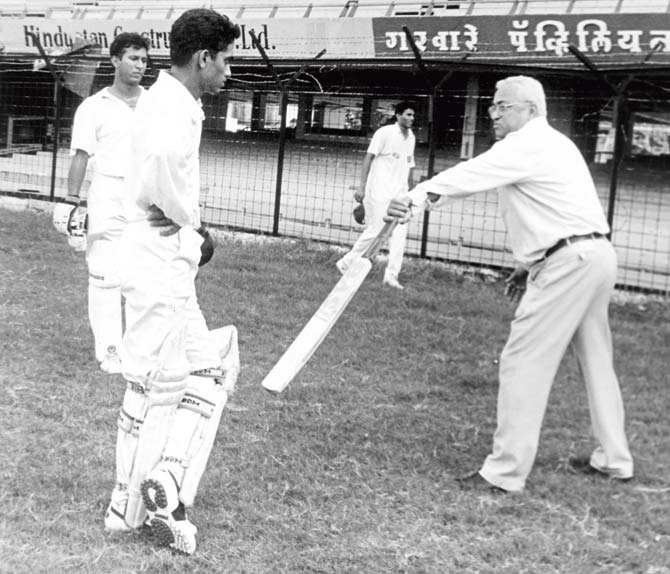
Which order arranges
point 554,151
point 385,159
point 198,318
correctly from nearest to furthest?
1. point 198,318
2. point 554,151
3. point 385,159

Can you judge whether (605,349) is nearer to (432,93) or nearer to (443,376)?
(443,376)

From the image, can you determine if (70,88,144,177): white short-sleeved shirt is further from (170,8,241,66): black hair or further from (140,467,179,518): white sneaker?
(140,467,179,518): white sneaker

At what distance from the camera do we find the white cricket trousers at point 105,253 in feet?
22.1

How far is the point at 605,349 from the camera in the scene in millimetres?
5430

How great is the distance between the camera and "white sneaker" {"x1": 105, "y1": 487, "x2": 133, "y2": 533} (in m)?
4.30

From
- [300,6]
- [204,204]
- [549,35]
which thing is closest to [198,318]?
[204,204]

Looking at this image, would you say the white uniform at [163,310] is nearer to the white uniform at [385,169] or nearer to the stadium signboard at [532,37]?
the white uniform at [385,169]

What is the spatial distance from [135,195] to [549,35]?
13195mm

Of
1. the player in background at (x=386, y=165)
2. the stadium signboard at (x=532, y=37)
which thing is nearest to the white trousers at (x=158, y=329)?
the player in background at (x=386, y=165)

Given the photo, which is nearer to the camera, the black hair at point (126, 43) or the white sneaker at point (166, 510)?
the white sneaker at point (166, 510)

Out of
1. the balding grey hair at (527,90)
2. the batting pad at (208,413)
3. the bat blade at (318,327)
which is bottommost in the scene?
the batting pad at (208,413)

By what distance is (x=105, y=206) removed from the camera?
673cm

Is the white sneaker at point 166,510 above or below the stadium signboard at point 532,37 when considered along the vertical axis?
below

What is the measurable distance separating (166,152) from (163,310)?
25.4 inches
